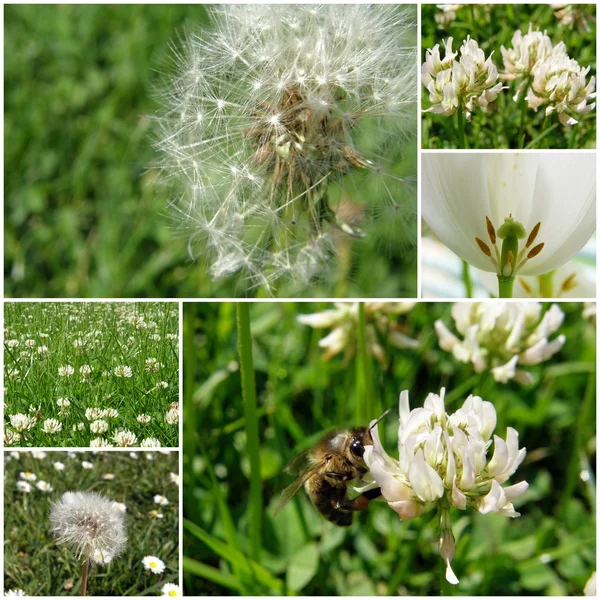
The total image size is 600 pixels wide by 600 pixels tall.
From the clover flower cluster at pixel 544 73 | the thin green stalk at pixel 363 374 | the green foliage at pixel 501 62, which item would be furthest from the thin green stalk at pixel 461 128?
the thin green stalk at pixel 363 374

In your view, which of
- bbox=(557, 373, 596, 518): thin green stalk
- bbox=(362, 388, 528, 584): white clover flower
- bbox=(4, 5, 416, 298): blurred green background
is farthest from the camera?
bbox=(4, 5, 416, 298): blurred green background

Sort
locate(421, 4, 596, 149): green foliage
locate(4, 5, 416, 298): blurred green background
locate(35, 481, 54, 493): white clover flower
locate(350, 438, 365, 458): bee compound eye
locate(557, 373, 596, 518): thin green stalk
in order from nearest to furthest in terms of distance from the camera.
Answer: locate(350, 438, 365, 458): bee compound eye < locate(421, 4, 596, 149): green foliage < locate(35, 481, 54, 493): white clover flower < locate(557, 373, 596, 518): thin green stalk < locate(4, 5, 416, 298): blurred green background

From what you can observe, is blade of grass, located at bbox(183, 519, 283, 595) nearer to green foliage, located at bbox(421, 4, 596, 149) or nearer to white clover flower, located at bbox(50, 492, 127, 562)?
white clover flower, located at bbox(50, 492, 127, 562)

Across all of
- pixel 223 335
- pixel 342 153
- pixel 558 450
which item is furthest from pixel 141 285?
pixel 558 450

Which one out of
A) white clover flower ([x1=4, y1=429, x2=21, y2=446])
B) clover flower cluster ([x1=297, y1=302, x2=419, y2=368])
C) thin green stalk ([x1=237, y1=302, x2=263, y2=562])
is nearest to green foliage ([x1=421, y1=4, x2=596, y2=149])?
clover flower cluster ([x1=297, y1=302, x2=419, y2=368])

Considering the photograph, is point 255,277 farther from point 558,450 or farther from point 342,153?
point 558,450

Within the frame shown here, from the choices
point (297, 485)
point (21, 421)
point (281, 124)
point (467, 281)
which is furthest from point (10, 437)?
point (467, 281)

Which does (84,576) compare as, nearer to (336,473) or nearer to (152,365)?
(152,365)

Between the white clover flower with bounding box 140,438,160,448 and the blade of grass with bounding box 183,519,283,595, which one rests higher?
the white clover flower with bounding box 140,438,160,448
